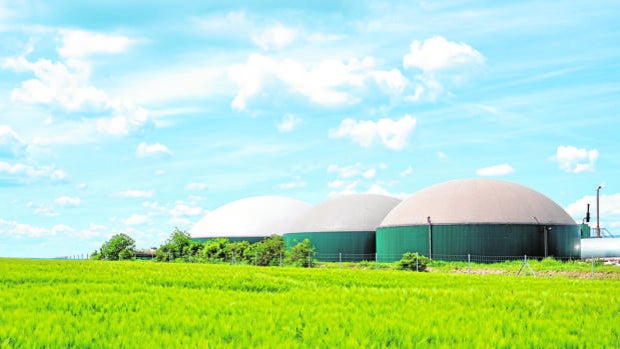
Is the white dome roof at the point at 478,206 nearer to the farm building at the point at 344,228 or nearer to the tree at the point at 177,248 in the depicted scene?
the farm building at the point at 344,228

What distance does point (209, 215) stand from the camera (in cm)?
8394

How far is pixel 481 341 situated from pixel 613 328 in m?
2.68

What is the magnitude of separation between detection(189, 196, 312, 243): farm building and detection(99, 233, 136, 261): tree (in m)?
14.0

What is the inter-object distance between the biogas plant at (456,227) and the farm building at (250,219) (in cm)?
1489

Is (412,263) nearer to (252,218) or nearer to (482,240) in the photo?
(482,240)

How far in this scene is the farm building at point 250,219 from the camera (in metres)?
74.8

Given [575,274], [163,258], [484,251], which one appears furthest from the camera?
[163,258]

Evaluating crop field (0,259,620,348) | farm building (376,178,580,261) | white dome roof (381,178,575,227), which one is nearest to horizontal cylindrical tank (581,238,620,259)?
farm building (376,178,580,261)

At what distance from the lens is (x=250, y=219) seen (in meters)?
76.9

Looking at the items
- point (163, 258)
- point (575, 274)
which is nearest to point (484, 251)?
point (575, 274)

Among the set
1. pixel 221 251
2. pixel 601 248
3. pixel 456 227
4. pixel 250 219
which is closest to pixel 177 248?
pixel 221 251

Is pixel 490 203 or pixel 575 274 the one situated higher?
pixel 490 203

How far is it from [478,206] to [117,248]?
38.2 meters

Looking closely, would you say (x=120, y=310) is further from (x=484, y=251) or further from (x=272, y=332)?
(x=484, y=251)
